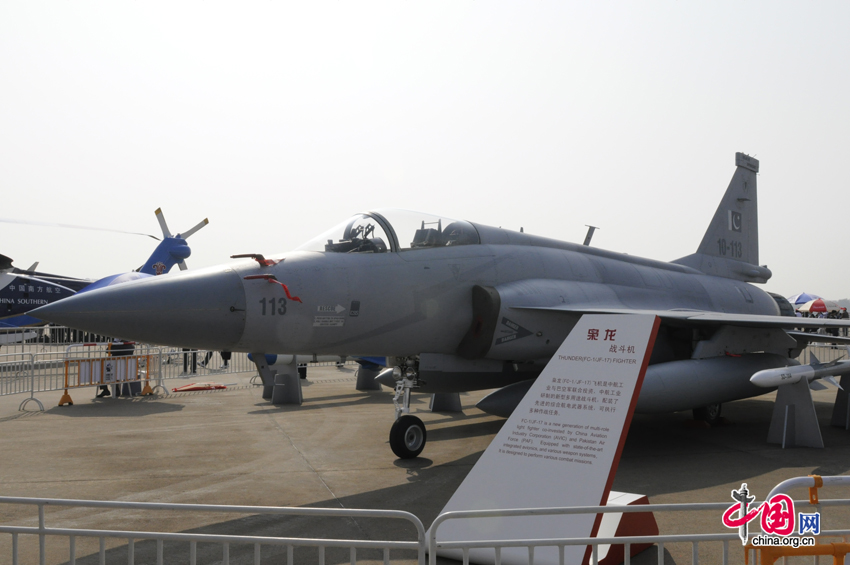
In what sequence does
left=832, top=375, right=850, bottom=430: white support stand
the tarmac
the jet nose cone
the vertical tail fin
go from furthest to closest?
the vertical tail fin
left=832, top=375, right=850, bottom=430: white support stand
the jet nose cone
the tarmac

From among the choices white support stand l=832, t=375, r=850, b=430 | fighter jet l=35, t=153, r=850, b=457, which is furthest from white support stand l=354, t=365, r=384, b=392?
white support stand l=832, t=375, r=850, b=430

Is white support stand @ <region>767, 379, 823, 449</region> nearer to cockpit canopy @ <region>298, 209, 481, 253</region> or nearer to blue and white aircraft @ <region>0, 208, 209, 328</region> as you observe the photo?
cockpit canopy @ <region>298, 209, 481, 253</region>

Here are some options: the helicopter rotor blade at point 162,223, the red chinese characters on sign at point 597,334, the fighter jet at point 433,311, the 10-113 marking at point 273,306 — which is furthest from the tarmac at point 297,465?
the helicopter rotor blade at point 162,223

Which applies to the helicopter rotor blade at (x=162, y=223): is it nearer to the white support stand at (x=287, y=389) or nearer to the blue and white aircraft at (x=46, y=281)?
the blue and white aircraft at (x=46, y=281)

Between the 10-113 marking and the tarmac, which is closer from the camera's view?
the tarmac

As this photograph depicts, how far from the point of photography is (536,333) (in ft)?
26.1

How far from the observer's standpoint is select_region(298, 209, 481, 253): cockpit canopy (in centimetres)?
711

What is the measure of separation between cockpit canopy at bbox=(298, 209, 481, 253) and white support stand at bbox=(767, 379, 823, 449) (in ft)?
15.5

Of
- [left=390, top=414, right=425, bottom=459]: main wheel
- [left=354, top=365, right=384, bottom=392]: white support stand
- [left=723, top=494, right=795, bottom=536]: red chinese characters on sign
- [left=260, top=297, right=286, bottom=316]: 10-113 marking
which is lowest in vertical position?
[left=354, top=365, right=384, bottom=392]: white support stand

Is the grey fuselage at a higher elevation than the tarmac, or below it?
higher

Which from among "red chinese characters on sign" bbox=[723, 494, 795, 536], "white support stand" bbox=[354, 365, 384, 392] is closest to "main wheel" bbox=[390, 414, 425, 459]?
"red chinese characters on sign" bbox=[723, 494, 795, 536]

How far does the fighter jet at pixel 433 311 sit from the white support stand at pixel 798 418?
549 mm

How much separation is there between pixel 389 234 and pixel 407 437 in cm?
237

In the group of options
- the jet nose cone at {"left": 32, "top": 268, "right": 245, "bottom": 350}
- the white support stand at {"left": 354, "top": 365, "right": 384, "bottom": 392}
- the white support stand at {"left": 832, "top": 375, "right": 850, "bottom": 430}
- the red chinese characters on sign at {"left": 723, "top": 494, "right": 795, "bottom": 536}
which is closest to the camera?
the red chinese characters on sign at {"left": 723, "top": 494, "right": 795, "bottom": 536}
